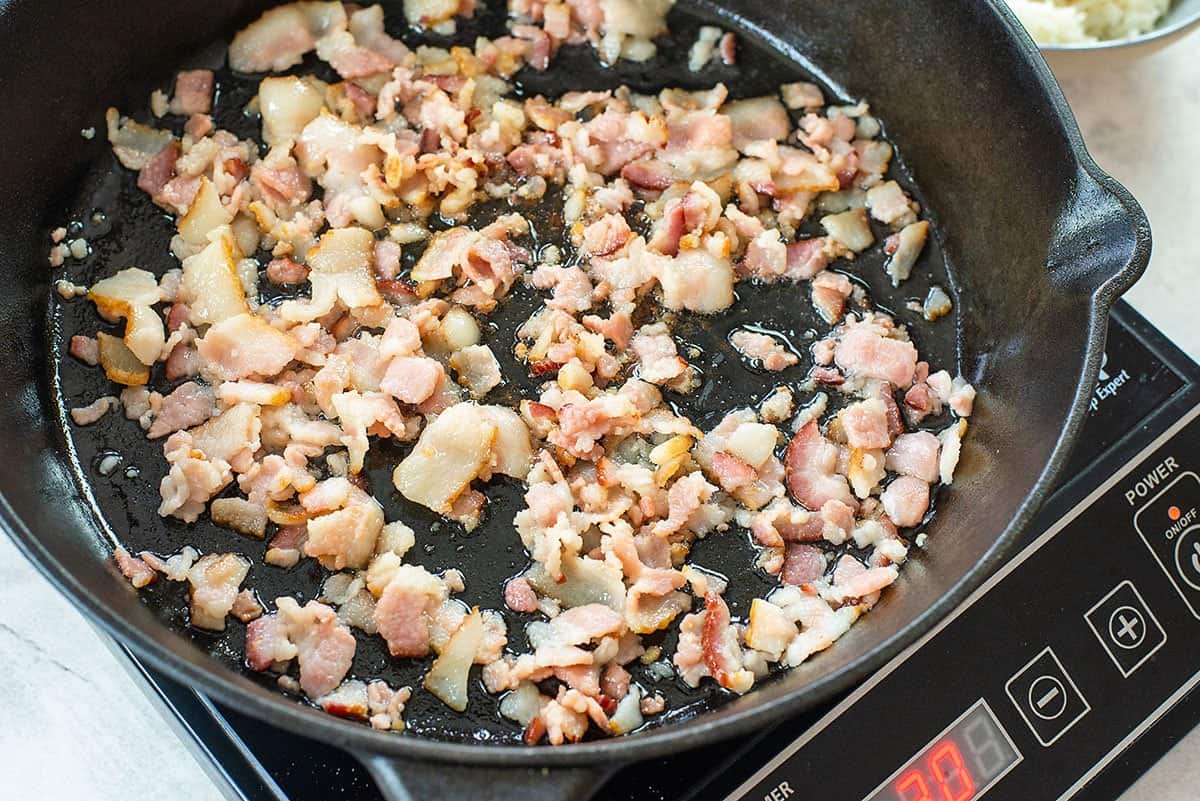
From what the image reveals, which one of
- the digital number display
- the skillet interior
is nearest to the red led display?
the digital number display

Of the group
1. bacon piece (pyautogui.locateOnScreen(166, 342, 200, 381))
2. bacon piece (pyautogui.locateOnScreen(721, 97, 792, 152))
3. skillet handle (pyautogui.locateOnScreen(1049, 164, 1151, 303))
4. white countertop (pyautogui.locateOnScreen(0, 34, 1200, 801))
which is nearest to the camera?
skillet handle (pyautogui.locateOnScreen(1049, 164, 1151, 303))

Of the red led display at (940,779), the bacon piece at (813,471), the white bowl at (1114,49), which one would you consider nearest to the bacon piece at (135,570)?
the bacon piece at (813,471)

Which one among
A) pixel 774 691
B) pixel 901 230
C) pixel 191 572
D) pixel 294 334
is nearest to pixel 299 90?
pixel 294 334

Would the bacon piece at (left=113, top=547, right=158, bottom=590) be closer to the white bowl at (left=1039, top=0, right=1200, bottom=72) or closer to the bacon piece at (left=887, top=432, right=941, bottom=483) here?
the bacon piece at (left=887, top=432, right=941, bottom=483)

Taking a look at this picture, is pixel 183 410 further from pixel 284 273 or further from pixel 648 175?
pixel 648 175

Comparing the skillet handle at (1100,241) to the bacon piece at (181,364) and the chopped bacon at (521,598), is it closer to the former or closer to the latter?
the chopped bacon at (521,598)

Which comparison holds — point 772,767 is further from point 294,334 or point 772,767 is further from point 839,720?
point 294,334
